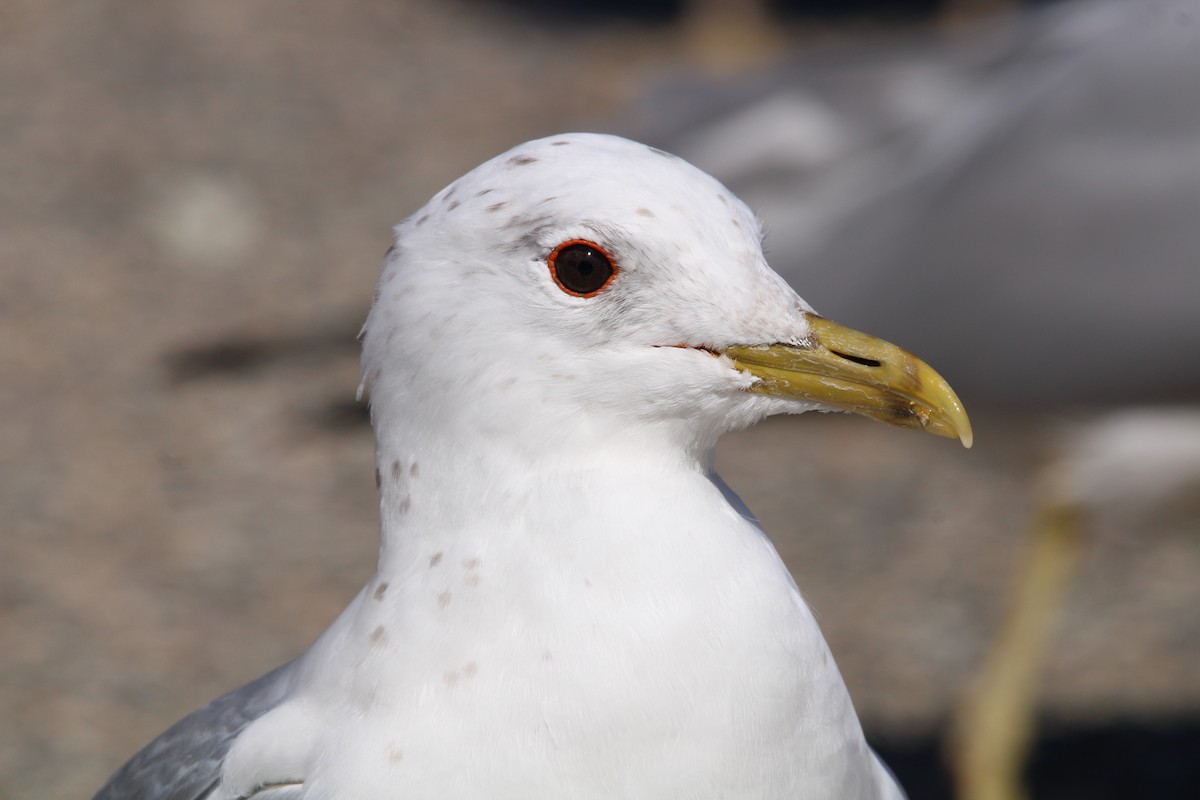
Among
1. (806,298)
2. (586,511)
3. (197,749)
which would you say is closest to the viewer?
(586,511)

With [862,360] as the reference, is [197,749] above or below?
above

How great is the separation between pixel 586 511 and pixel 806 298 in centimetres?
192

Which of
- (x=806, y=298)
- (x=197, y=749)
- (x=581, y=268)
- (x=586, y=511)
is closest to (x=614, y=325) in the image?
(x=581, y=268)

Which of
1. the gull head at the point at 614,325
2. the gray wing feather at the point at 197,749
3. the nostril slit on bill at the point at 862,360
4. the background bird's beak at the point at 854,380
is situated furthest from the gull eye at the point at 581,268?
the gray wing feather at the point at 197,749

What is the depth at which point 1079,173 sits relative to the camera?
3400 mm

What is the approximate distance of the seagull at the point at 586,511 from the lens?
186cm

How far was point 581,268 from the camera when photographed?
194 centimetres

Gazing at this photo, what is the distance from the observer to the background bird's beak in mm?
1952

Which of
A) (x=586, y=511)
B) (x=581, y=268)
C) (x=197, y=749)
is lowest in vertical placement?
(x=586, y=511)

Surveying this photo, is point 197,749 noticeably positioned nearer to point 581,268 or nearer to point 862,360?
point 581,268

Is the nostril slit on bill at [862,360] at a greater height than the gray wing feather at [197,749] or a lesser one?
lesser

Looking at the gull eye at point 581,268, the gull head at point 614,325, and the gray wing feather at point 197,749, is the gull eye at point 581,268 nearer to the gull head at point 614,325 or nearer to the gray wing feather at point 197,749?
the gull head at point 614,325

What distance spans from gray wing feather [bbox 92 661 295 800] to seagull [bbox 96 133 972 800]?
0.21 meters

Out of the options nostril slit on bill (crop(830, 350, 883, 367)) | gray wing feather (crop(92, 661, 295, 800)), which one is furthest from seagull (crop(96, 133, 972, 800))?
gray wing feather (crop(92, 661, 295, 800))
